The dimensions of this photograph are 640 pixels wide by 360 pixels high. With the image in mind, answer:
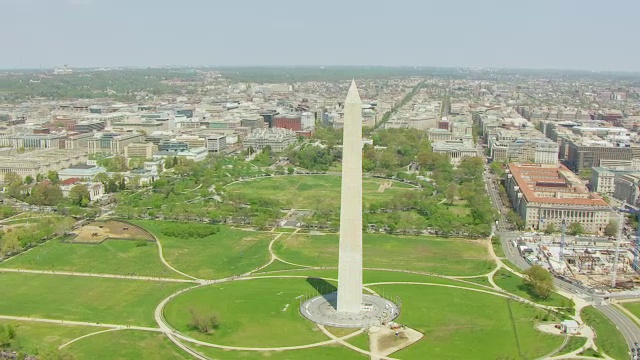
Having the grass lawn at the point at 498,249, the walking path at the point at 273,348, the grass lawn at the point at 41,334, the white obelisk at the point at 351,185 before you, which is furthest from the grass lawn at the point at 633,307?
the grass lawn at the point at 41,334

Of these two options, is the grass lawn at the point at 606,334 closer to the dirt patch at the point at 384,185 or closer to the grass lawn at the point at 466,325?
the grass lawn at the point at 466,325

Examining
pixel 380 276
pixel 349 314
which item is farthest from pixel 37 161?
pixel 349 314

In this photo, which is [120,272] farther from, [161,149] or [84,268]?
[161,149]

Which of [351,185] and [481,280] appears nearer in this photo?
[351,185]

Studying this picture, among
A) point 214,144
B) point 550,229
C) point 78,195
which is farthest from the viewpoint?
point 214,144

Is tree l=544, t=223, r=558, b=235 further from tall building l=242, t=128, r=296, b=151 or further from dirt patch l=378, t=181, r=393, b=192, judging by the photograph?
tall building l=242, t=128, r=296, b=151

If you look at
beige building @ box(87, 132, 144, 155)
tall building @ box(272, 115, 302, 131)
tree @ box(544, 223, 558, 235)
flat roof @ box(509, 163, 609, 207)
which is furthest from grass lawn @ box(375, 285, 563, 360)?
tall building @ box(272, 115, 302, 131)

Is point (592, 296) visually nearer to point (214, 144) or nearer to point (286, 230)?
point (286, 230)
